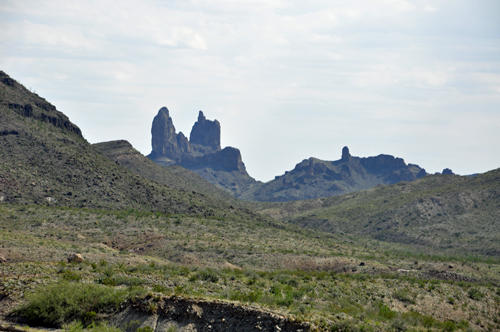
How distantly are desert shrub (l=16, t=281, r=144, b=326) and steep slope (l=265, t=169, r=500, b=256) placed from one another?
229 ft

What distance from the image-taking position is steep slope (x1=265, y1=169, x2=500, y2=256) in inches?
3113

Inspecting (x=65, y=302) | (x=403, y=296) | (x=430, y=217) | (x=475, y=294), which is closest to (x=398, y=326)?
(x=403, y=296)

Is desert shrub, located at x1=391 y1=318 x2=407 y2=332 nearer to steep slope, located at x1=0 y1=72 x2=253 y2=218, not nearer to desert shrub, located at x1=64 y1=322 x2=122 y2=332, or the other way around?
desert shrub, located at x1=64 y1=322 x2=122 y2=332

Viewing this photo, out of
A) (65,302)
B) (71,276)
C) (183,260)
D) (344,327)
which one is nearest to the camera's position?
(344,327)

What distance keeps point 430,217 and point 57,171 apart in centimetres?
8342

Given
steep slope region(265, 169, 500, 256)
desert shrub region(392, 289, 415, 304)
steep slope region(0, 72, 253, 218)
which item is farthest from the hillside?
steep slope region(265, 169, 500, 256)

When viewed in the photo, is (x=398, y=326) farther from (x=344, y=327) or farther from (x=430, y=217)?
(x=430, y=217)

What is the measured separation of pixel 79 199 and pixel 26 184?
25.9 feet

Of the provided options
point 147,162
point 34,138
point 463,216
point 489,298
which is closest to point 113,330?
point 489,298

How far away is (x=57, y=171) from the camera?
66.9 metres

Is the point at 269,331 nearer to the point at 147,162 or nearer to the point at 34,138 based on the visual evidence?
the point at 34,138

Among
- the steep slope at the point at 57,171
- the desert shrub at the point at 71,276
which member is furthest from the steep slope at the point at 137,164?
the desert shrub at the point at 71,276

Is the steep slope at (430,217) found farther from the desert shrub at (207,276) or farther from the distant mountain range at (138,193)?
the desert shrub at (207,276)

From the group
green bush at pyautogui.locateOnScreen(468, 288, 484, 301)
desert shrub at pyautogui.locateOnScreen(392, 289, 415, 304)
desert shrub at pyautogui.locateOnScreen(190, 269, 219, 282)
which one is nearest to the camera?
desert shrub at pyautogui.locateOnScreen(190, 269, 219, 282)
